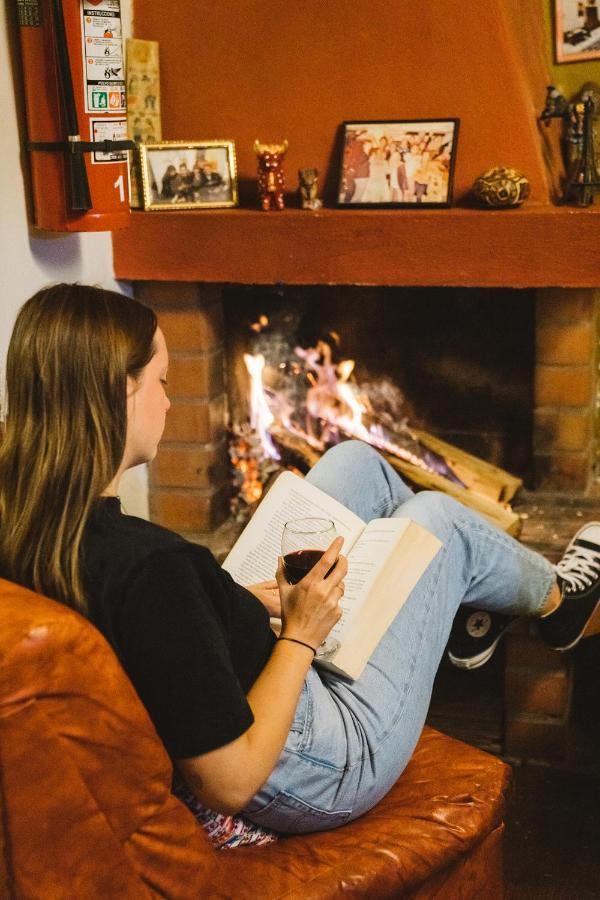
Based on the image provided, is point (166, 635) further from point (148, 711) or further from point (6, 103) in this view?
point (6, 103)

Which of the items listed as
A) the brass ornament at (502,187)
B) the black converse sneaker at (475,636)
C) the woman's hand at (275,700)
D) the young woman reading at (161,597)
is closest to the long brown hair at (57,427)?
the young woman reading at (161,597)

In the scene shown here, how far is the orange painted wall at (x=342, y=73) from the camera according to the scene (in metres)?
2.08

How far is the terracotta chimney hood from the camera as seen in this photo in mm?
2059

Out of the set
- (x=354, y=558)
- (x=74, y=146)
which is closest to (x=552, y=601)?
(x=354, y=558)

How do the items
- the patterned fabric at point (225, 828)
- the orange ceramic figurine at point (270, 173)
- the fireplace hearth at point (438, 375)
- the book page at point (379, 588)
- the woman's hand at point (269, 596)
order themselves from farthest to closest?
the fireplace hearth at point (438, 375)
the orange ceramic figurine at point (270, 173)
the woman's hand at point (269, 596)
the book page at point (379, 588)
the patterned fabric at point (225, 828)

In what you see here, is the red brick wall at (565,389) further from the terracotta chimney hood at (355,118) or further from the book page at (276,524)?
the book page at (276,524)

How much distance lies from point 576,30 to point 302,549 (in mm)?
1553

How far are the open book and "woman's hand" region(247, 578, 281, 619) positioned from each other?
0.07m

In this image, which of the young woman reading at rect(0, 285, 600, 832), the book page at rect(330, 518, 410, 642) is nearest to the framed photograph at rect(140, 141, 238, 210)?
the book page at rect(330, 518, 410, 642)

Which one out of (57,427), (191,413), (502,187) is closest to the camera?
(57,427)

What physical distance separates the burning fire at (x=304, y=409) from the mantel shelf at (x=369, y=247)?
35cm

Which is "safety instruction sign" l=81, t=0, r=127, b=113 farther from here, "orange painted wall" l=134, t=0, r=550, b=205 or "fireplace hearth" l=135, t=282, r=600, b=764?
"fireplace hearth" l=135, t=282, r=600, b=764

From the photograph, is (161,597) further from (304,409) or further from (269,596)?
(304,409)

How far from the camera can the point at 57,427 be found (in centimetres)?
109
